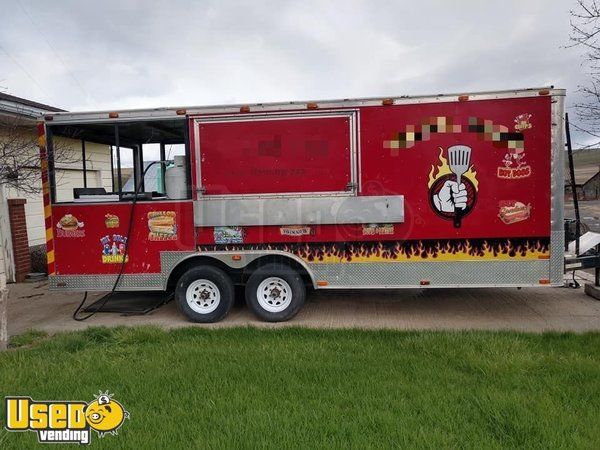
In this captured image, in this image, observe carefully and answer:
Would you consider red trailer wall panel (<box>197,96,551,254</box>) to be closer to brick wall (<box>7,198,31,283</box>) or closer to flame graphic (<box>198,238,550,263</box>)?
flame graphic (<box>198,238,550,263</box>)

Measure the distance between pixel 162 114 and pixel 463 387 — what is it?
4830 mm

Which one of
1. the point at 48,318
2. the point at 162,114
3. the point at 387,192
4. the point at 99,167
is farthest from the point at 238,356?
the point at 99,167

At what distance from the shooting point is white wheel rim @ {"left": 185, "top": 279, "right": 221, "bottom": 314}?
6.44 meters

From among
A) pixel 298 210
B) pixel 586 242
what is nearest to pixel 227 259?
pixel 298 210

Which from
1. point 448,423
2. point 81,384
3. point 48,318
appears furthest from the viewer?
point 48,318

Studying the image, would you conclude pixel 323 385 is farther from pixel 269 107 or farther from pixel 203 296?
pixel 269 107

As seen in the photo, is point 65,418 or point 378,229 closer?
point 65,418

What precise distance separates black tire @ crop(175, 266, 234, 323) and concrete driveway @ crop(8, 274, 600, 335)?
0.56 ft

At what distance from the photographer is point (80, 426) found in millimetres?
3420

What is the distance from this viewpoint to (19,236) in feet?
32.7

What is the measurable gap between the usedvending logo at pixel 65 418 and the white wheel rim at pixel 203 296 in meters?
2.65

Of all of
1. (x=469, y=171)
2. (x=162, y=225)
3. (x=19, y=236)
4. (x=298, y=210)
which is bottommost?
(x=19, y=236)

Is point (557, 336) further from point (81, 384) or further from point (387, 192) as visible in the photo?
point (81, 384)

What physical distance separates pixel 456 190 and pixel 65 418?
4.77 m
